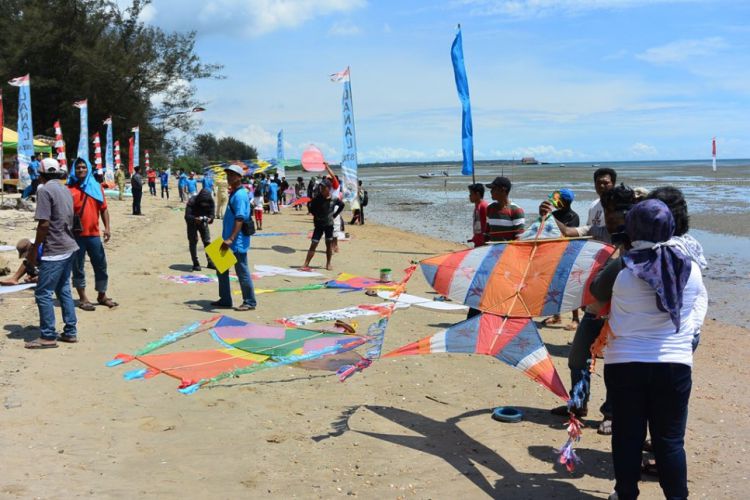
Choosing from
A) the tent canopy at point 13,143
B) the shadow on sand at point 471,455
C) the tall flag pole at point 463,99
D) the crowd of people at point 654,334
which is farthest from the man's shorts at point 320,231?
the tent canopy at point 13,143

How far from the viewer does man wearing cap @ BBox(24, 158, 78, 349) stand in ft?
20.4

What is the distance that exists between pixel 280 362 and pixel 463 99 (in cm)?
732

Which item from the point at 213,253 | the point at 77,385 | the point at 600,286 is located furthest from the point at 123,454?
the point at 213,253

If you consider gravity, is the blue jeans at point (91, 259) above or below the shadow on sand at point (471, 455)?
above

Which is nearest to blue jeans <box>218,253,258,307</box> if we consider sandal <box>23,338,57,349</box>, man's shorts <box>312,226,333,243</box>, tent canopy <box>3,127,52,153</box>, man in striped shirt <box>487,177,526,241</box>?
sandal <box>23,338,57,349</box>

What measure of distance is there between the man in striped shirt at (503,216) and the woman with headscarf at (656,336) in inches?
135

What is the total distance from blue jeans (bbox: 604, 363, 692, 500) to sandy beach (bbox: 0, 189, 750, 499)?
0.70m

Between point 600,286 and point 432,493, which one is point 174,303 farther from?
point 600,286

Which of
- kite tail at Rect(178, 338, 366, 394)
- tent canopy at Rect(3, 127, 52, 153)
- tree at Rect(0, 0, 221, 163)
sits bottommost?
kite tail at Rect(178, 338, 366, 394)

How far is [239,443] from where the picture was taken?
4.44m

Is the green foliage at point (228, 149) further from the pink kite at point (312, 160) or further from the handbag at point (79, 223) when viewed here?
the handbag at point (79, 223)

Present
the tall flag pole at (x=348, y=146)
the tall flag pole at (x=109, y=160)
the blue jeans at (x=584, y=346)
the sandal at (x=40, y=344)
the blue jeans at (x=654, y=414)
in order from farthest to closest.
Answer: the tall flag pole at (x=109, y=160) < the tall flag pole at (x=348, y=146) < the sandal at (x=40, y=344) < the blue jeans at (x=584, y=346) < the blue jeans at (x=654, y=414)

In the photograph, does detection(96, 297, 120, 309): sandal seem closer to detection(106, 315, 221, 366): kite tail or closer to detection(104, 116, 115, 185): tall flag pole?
detection(106, 315, 221, 366): kite tail

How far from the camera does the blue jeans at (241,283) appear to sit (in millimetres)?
8320
